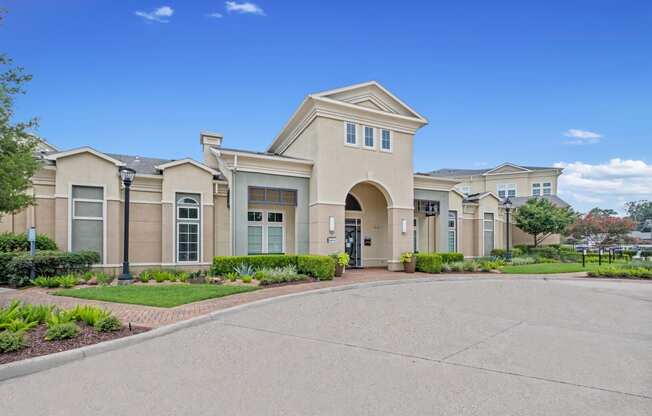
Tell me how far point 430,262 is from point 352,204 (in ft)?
16.6

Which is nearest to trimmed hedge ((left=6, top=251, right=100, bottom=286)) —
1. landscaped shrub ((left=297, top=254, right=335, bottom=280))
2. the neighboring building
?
the neighboring building

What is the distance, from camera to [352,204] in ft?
63.6

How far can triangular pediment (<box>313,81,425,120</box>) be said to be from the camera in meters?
16.4

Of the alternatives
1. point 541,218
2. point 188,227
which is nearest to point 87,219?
point 188,227

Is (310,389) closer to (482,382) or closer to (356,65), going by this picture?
(482,382)

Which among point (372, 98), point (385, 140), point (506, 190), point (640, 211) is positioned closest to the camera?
point (372, 98)

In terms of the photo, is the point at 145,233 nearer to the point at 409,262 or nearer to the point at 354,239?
the point at 354,239

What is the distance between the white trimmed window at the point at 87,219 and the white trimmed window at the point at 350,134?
10341 mm

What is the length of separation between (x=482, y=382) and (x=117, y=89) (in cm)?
1726

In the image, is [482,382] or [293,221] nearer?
[482,382]

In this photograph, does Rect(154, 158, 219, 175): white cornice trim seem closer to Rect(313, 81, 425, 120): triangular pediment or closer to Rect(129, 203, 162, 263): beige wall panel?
Rect(129, 203, 162, 263): beige wall panel

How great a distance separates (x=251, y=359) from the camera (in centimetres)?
532

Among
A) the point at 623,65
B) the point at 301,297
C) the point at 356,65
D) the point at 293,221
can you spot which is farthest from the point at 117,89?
the point at 623,65

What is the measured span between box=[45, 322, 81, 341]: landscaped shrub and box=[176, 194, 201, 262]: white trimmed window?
965 cm
